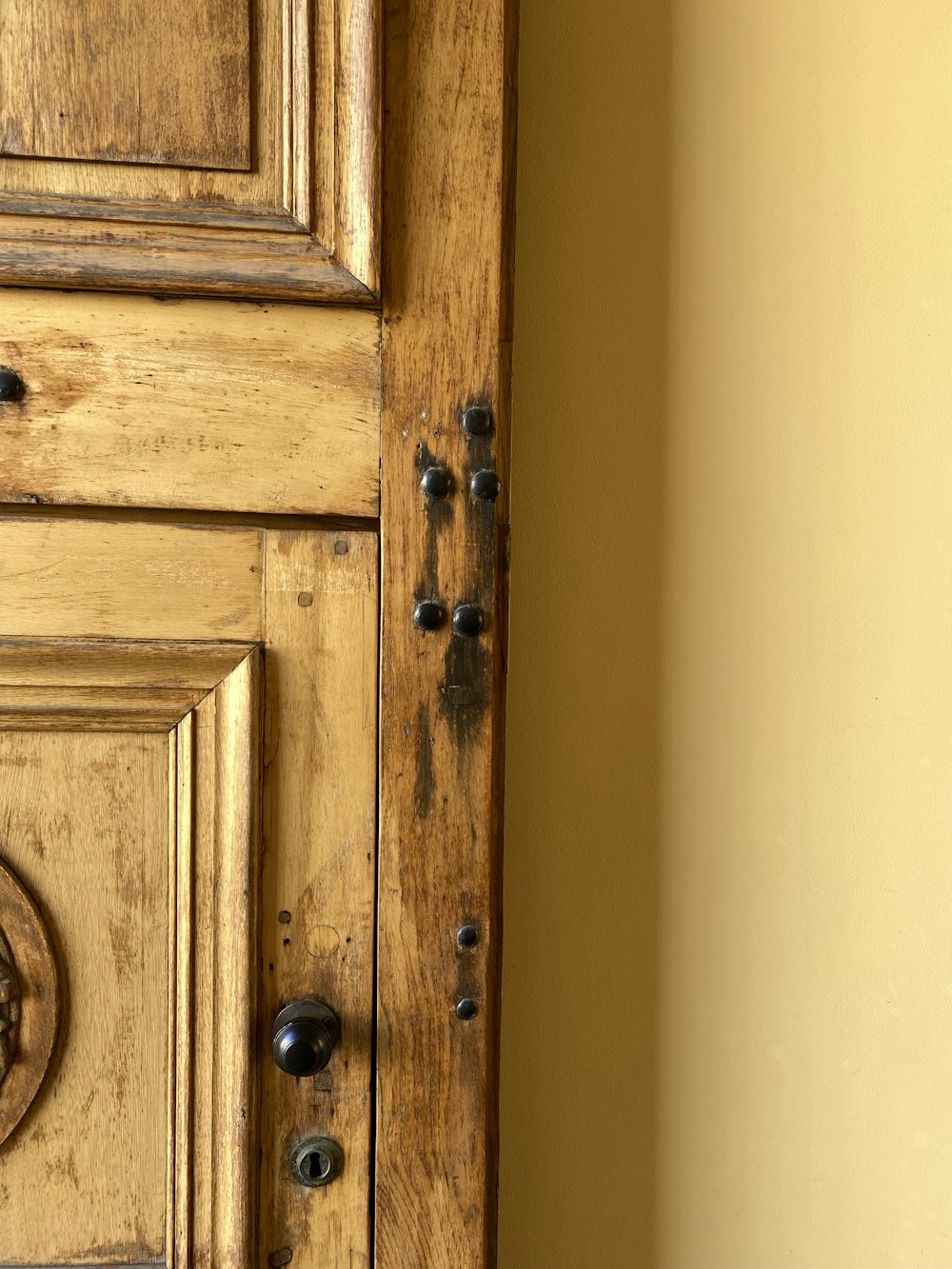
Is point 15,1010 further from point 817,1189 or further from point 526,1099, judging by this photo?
point 817,1189

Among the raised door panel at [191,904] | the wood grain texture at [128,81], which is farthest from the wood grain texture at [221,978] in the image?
the wood grain texture at [128,81]

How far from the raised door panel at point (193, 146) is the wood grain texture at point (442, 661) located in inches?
1.4

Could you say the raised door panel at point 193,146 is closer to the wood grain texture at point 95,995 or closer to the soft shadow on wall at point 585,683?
the soft shadow on wall at point 585,683

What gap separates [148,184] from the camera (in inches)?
21.4

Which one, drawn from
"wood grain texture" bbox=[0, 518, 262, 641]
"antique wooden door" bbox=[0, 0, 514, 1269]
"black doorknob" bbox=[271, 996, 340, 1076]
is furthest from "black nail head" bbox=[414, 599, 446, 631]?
"black doorknob" bbox=[271, 996, 340, 1076]

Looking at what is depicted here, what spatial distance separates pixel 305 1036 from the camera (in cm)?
54

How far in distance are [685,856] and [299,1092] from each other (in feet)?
1.05

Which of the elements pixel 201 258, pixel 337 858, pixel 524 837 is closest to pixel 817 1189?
pixel 524 837

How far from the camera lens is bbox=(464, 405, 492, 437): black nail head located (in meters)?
0.57

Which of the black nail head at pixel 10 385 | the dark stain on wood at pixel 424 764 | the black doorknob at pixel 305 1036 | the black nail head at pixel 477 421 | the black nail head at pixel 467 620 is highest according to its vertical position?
the black nail head at pixel 10 385

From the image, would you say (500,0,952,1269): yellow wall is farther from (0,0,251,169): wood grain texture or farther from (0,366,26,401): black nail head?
(0,366,26,401): black nail head

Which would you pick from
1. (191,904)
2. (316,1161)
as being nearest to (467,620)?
(191,904)

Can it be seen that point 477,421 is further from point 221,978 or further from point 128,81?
point 221,978

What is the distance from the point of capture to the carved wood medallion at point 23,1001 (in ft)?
1.83
